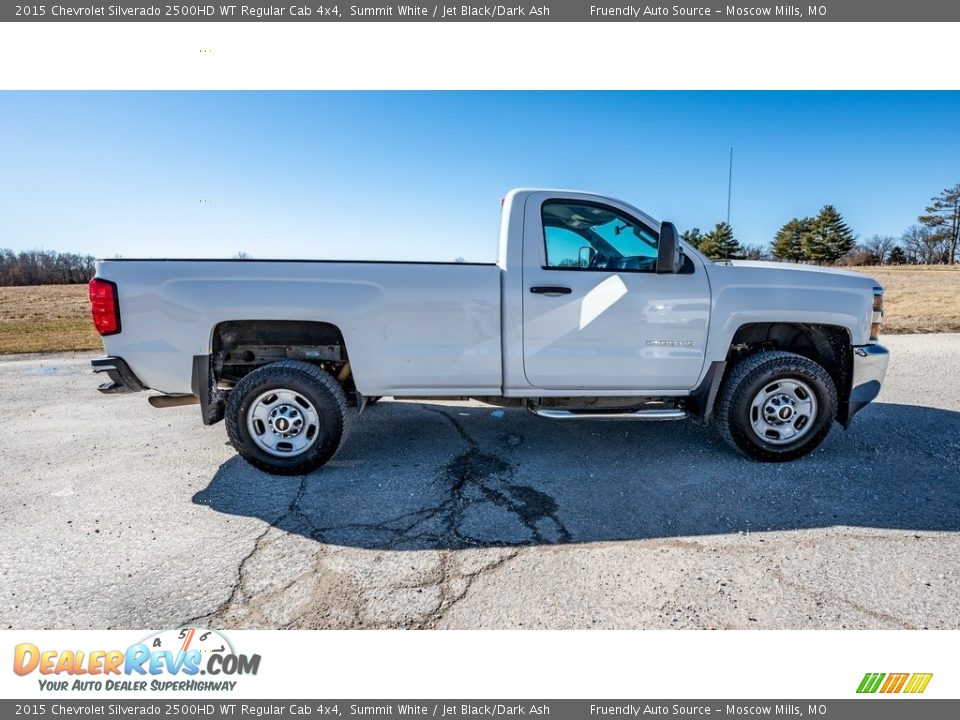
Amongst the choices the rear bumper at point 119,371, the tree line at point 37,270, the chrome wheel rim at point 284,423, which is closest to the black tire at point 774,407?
the chrome wheel rim at point 284,423

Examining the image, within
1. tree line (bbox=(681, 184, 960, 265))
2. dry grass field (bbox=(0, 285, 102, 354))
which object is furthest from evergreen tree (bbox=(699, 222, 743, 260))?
dry grass field (bbox=(0, 285, 102, 354))

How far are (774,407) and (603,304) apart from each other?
158 centimetres

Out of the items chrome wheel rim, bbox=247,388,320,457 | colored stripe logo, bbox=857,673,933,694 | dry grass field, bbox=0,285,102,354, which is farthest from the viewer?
dry grass field, bbox=0,285,102,354

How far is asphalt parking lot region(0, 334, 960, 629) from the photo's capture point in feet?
7.44

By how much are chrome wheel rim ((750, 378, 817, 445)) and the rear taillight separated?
4683 mm

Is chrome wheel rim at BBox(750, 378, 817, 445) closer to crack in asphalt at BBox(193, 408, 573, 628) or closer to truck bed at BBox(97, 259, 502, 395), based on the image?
crack in asphalt at BBox(193, 408, 573, 628)

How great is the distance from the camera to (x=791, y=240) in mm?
71000

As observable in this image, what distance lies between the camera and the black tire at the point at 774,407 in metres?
3.71

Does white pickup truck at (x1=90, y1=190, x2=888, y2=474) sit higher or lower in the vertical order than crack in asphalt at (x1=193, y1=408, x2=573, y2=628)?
higher

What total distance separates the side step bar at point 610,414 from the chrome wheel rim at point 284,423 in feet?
5.62

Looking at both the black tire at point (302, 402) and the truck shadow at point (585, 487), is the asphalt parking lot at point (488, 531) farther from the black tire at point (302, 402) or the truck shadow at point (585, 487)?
the black tire at point (302, 402)

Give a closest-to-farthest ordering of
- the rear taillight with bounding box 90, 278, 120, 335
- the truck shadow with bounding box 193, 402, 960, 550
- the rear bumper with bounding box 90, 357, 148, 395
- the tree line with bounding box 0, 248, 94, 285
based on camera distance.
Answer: the truck shadow with bounding box 193, 402, 960, 550 → the rear taillight with bounding box 90, 278, 120, 335 → the rear bumper with bounding box 90, 357, 148, 395 → the tree line with bounding box 0, 248, 94, 285

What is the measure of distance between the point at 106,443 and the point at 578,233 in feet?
14.7

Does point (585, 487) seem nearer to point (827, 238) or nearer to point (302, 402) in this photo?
point (302, 402)
